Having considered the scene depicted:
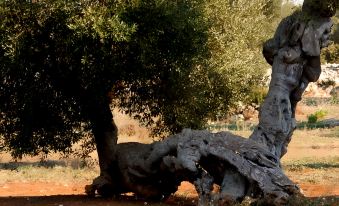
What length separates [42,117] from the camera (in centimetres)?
1152

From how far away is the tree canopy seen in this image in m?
10.1

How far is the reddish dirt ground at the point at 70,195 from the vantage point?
36.5 feet

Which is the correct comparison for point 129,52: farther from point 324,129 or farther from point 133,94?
point 324,129

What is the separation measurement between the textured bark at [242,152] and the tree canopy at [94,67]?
38.3 inches

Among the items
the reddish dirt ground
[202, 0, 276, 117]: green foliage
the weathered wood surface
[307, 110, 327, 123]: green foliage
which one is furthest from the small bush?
the weathered wood surface

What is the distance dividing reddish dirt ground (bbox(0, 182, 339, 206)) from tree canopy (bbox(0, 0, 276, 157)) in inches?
43.9

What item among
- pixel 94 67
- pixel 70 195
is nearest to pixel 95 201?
pixel 70 195

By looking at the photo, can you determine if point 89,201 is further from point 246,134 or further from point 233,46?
point 246,134

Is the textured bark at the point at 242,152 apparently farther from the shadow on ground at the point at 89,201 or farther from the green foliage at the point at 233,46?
the green foliage at the point at 233,46

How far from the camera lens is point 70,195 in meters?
13.0

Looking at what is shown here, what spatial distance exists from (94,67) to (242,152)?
2989 mm

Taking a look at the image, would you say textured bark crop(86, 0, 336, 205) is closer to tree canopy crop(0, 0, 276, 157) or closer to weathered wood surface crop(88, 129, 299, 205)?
weathered wood surface crop(88, 129, 299, 205)

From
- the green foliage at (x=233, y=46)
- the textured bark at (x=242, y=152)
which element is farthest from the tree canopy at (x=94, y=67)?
the textured bark at (x=242, y=152)

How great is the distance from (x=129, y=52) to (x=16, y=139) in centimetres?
295
